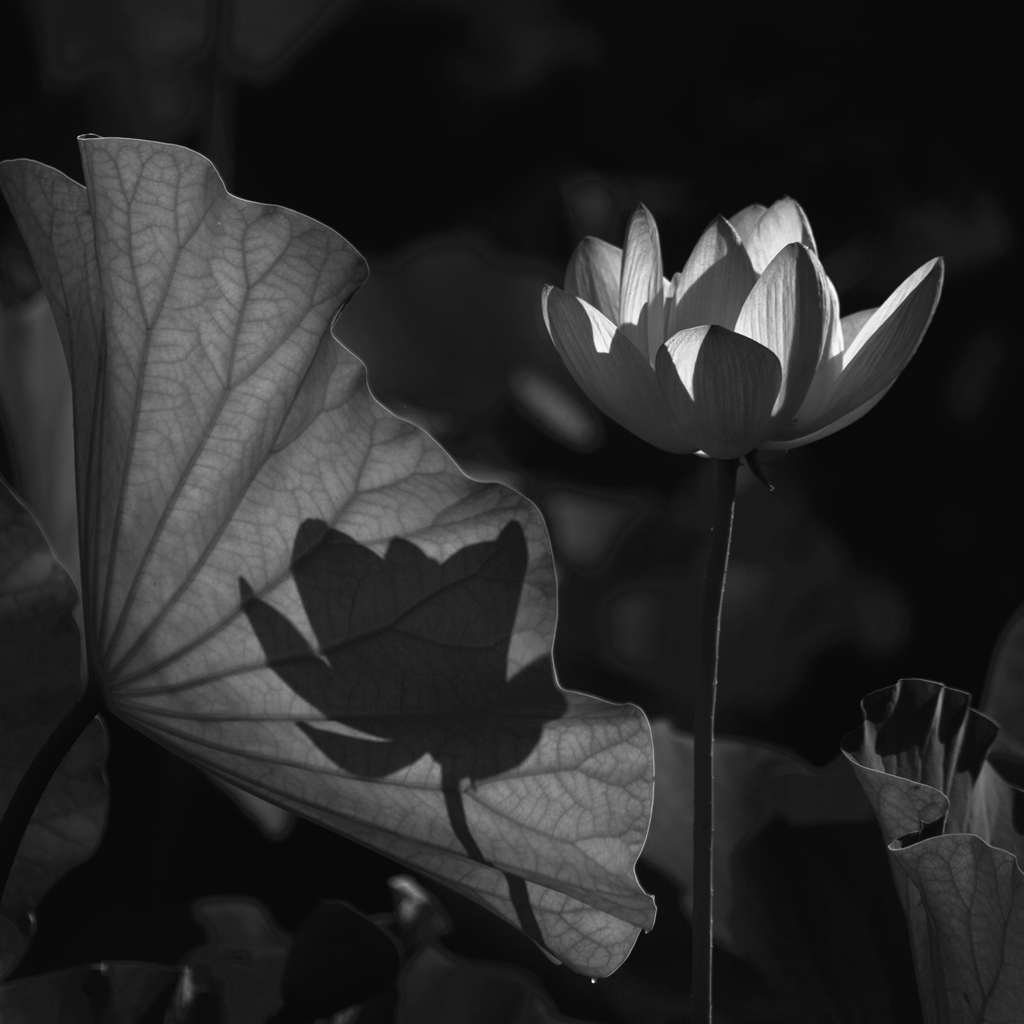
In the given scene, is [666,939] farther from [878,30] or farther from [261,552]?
[878,30]

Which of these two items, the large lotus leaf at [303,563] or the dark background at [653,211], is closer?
the large lotus leaf at [303,563]

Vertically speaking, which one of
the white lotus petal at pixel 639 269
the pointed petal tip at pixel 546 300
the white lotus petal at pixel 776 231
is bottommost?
the pointed petal tip at pixel 546 300

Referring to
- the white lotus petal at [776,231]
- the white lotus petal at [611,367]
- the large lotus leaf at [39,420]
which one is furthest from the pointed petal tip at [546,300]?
the large lotus leaf at [39,420]

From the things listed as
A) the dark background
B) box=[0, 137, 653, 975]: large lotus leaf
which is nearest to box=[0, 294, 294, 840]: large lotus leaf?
the dark background

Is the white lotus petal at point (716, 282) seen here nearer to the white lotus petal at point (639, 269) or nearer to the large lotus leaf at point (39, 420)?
the white lotus petal at point (639, 269)

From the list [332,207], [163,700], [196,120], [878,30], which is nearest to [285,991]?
[163,700]

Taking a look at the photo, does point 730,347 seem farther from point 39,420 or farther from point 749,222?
point 39,420
